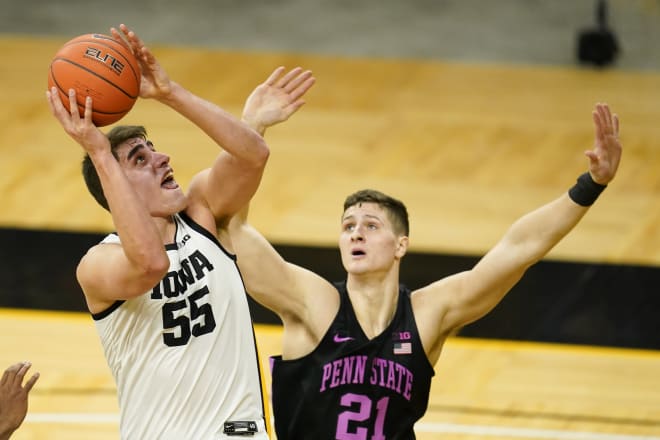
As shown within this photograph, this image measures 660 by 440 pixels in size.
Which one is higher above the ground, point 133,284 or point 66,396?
point 133,284

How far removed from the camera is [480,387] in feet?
24.3

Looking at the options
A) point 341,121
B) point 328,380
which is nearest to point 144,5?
point 341,121

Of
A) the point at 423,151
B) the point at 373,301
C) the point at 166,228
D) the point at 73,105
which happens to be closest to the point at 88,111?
the point at 73,105

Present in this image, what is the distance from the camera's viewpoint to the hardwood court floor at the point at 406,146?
9.28 m

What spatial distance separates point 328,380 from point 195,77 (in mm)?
6909

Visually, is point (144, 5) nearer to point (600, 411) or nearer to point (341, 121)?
point (341, 121)

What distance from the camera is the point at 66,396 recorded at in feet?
23.6

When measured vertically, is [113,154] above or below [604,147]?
below

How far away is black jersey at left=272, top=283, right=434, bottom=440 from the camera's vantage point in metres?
5.36

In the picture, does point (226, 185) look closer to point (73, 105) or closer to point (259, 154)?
point (259, 154)

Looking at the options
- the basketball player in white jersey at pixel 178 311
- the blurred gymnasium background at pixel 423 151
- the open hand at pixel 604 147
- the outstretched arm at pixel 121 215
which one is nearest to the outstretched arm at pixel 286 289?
the basketball player in white jersey at pixel 178 311

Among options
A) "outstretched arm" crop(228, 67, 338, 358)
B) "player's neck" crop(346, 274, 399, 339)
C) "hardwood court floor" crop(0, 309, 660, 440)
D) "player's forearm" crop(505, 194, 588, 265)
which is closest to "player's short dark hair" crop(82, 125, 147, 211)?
"outstretched arm" crop(228, 67, 338, 358)

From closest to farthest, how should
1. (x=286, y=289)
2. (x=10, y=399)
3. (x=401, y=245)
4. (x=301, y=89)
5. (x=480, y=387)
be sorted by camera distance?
(x=10, y=399)
(x=301, y=89)
(x=286, y=289)
(x=401, y=245)
(x=480, y=387)

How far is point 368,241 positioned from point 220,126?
3.37 feet
